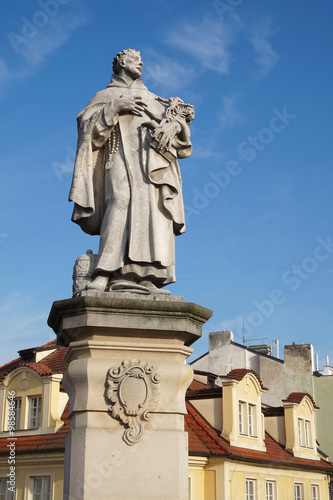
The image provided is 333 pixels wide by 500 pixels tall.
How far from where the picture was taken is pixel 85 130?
724 centimetres

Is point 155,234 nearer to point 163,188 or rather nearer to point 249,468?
point 163,188

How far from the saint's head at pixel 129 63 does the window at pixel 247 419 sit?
23.9m

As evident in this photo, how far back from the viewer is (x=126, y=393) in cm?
614

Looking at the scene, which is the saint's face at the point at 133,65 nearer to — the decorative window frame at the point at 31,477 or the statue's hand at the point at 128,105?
the statue's hand at the point at 128,105

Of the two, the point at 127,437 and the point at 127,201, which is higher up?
the point at 127,201

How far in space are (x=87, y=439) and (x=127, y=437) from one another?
0.36 metres

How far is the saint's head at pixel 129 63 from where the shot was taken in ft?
25.2

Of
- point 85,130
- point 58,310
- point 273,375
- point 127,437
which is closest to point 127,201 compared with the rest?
point 85,130

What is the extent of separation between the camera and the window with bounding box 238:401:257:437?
29.6 meters

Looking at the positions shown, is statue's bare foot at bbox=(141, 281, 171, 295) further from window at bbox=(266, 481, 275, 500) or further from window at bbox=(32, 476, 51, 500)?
window at bbox=(266, 481, 275, 500)

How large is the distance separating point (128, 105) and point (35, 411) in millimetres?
20950

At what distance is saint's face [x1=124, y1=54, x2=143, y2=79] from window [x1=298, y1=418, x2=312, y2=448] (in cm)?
2985

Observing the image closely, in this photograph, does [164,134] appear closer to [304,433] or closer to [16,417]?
[16,417]

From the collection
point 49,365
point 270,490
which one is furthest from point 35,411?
point 270,490
